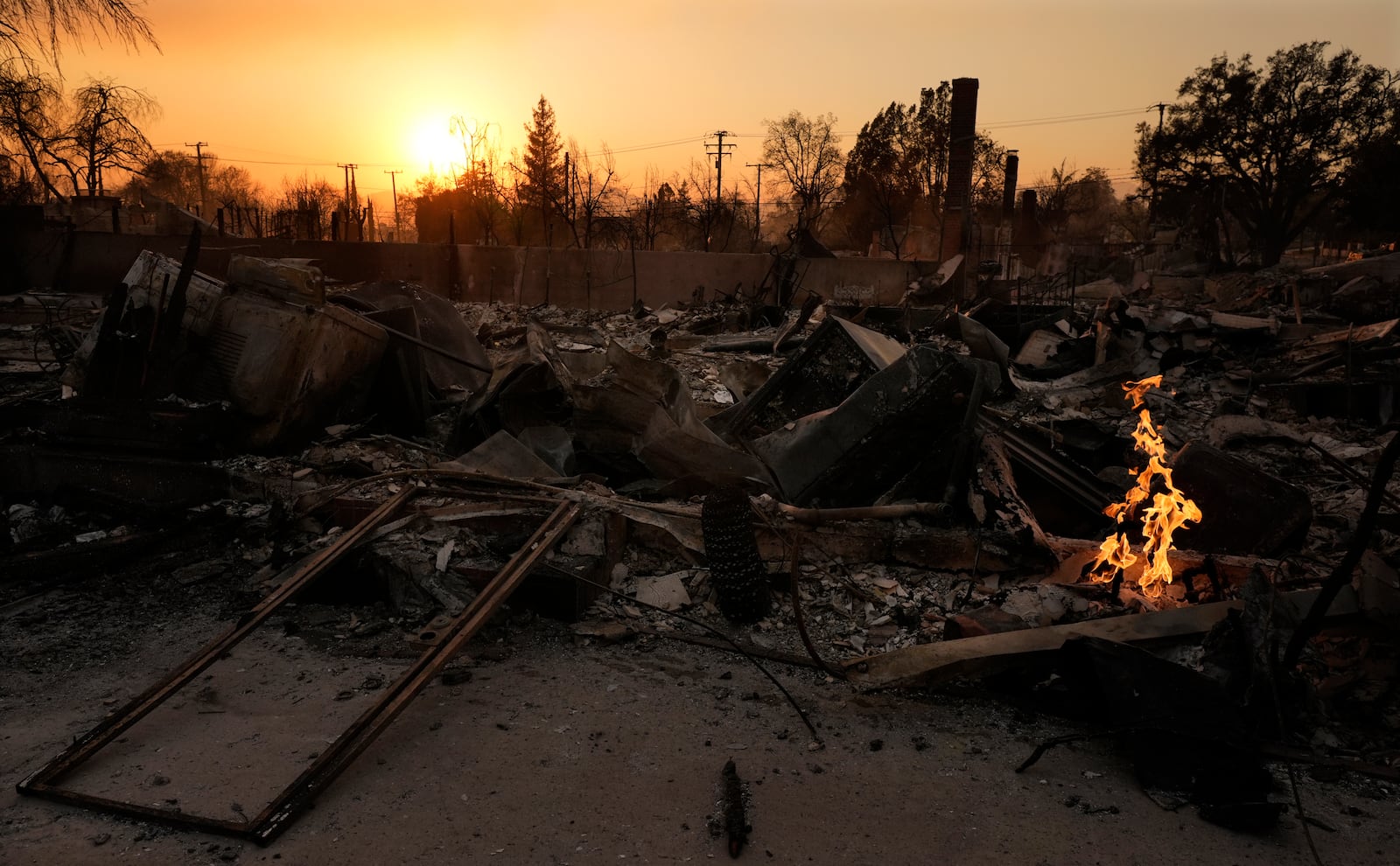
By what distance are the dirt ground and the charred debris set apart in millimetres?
115

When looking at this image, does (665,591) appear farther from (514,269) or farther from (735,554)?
(514,269)

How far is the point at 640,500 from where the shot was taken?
5.31 meters

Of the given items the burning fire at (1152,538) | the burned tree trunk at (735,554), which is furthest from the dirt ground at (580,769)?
the burning fire at (1152,538)

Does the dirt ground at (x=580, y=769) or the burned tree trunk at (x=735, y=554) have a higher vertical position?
the burned tree trunk at (x=735, y=554)

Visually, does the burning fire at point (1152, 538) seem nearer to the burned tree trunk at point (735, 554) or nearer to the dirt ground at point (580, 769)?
the dirt ground at point (580, 769)

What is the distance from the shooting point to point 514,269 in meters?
18.7

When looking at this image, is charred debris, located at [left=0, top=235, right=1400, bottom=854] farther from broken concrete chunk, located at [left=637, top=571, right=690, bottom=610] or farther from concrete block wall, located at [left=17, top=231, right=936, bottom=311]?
concrete block wall, located at [left=17, top=231, right=936, bottom=311]

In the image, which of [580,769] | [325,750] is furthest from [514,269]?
[580,769]

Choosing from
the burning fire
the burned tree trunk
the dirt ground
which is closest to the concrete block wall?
the burning fire

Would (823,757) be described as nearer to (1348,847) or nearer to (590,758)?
(590,758)

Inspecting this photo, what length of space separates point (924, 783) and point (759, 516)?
210 centimetres

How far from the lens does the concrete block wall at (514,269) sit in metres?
16.6

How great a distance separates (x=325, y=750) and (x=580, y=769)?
0.93m

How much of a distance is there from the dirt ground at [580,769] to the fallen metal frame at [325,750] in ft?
0.16
